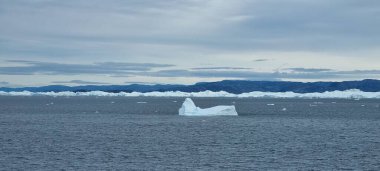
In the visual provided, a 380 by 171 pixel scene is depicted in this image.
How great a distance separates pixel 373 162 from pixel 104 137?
23.5 metres

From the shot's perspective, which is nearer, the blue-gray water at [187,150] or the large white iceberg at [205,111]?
the blue-gray water at [187,150]

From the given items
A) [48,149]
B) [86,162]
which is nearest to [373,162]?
[86,162]

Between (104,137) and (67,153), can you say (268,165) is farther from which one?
(104,137)

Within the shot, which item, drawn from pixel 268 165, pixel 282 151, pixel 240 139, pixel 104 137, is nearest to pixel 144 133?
pixel 104 137

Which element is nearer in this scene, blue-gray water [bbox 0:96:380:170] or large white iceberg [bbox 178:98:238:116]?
blue-gray water [bbox 0:96:380:170]

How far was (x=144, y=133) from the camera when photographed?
5016 cm

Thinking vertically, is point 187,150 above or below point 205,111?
below

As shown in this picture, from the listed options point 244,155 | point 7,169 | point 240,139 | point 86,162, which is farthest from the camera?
point 240,139

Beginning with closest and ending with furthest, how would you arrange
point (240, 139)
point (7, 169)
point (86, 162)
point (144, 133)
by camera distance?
1. point (7, 169)
2. point (86, 162)
3. point (240, 139)
4. point (144, 133)

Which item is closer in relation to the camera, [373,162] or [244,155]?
[373,162]

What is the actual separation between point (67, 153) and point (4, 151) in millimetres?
4454

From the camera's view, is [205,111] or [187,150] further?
[205,111]

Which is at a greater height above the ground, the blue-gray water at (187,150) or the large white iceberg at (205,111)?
the large white iceberg at (205,111)

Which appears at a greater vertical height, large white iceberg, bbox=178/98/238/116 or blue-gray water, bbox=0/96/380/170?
large white iceberg, bbox=178/98/238/116
